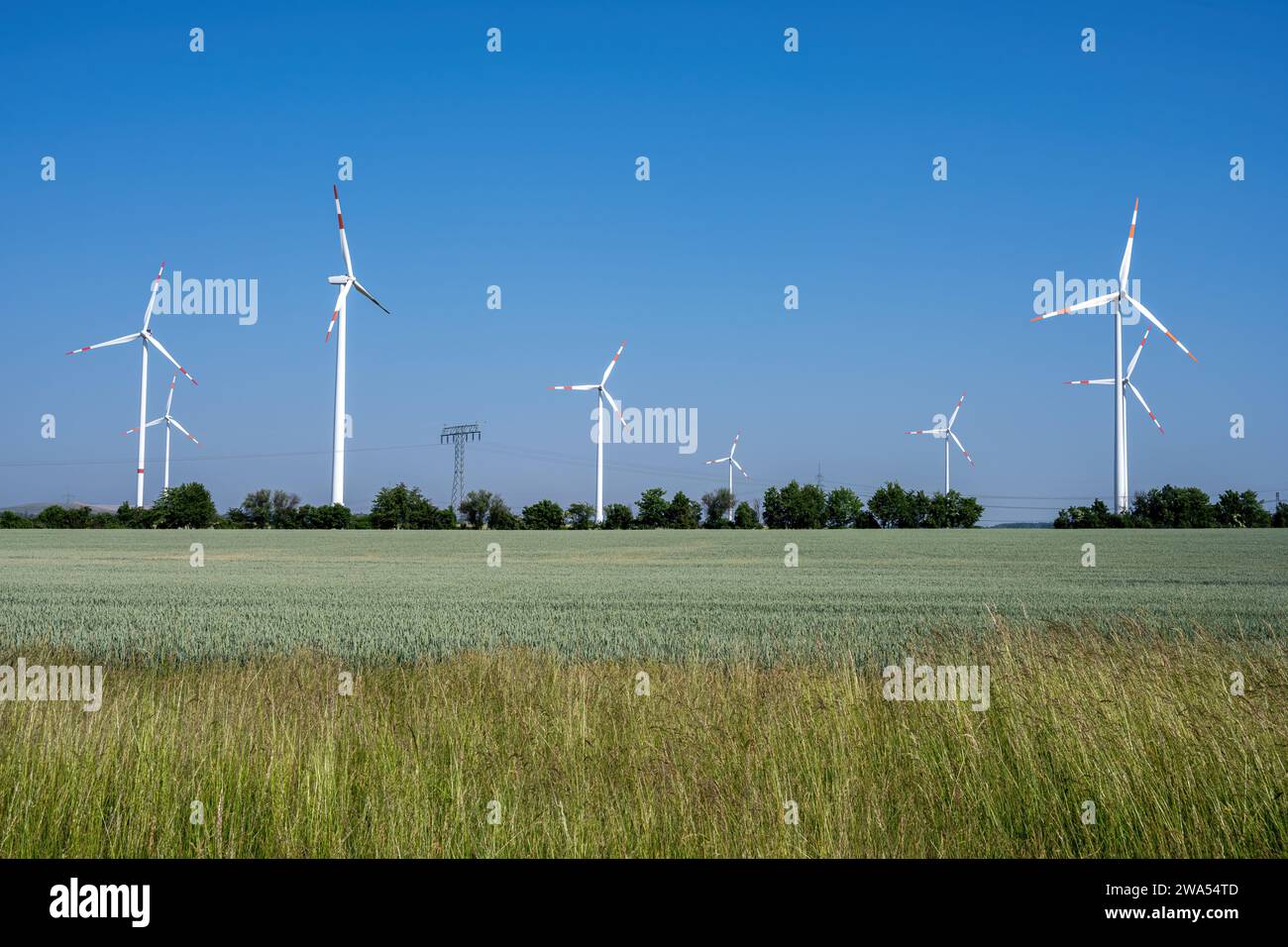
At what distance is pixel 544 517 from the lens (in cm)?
11325

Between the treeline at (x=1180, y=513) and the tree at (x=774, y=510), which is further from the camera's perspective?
the tree at (x=774, y=510)

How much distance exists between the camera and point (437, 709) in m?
10.2

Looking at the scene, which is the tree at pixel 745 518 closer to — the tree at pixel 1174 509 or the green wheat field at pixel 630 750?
the tree at pixel 1174 509

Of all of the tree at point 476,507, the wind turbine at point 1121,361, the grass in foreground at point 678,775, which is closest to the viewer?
the grass in foreground at point 678,775

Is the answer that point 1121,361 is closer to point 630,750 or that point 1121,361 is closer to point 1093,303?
point 1093,303

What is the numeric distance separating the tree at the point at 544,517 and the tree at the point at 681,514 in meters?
17.1

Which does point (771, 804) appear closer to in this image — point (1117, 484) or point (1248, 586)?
point (1248, 586)

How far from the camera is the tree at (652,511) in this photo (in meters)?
124

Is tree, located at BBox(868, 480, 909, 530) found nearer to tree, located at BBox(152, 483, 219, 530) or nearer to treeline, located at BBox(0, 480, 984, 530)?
treeline, located at BBox(0, 480, 984, 530)

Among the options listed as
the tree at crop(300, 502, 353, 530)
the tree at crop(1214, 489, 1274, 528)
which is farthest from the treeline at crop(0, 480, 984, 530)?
the tree at crop(1214, 489, 1274, 528)

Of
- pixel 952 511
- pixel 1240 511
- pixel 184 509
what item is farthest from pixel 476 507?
pixel 1240 511

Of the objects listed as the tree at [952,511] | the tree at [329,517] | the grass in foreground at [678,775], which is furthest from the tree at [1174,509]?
the grass in foreground at [678,775]

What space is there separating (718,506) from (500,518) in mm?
31097
